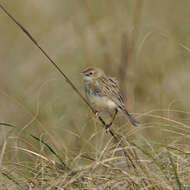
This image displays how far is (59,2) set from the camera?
12633mm

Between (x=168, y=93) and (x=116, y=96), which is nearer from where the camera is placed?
(x=116, y=96)

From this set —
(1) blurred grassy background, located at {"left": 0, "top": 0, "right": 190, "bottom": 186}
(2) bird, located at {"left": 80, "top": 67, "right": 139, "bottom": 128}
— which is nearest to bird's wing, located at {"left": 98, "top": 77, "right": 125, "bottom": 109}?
(2) bird, located at {"left": 80, "top": 67, "right": 139, "bottom": 128}

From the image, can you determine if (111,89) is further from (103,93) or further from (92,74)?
(92,74)

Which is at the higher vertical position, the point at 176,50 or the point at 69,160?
the point at 176,50

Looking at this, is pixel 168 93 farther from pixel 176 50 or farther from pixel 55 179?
pixel 55 179

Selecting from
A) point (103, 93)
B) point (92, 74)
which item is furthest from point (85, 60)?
point (103, 93)

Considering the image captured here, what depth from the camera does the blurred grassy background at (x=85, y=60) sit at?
7241mm

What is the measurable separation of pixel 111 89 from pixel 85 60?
3.51 meters

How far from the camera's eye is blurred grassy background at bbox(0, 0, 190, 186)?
7241mm

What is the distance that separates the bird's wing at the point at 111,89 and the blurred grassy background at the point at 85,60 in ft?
2.68

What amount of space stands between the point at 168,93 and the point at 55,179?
4306 mm

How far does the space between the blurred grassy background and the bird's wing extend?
817mm

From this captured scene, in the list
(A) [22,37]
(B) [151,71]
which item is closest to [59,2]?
(A) [22,37]

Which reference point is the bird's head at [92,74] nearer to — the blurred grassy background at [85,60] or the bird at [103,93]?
the bird at [103,93]
